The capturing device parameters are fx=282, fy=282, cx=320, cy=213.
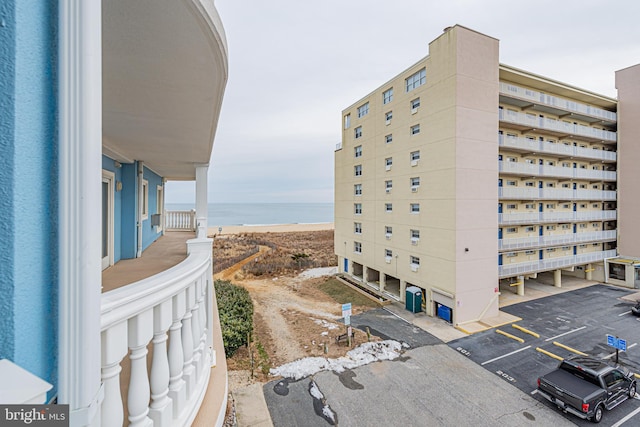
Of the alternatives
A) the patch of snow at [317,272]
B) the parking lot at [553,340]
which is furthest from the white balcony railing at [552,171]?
the patch of snow at [317,272]

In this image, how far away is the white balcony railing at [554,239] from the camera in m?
16.9

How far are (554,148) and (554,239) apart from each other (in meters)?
6.07

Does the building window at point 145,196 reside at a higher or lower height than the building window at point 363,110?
lower

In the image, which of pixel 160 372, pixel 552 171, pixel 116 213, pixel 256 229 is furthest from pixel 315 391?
pixel 256 229

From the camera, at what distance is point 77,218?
1088mm

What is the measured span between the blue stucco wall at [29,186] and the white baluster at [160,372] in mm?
663

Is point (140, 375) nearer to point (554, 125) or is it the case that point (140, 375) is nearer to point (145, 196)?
point (145, 196)

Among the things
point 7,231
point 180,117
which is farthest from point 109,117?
point 7,231

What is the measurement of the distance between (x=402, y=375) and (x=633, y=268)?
22125mm

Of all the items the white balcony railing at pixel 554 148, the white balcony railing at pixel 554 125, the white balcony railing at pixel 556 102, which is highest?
the white balcony railing at pixel 556 102

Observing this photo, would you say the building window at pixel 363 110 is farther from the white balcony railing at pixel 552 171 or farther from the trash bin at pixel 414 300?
the trash bin at pixel 414 300

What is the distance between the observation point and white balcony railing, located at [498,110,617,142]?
16.5 meters

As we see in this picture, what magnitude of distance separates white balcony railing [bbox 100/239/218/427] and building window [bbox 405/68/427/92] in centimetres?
1717

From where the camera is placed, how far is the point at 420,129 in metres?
16.1
